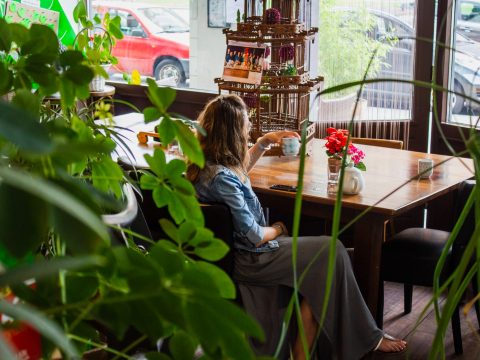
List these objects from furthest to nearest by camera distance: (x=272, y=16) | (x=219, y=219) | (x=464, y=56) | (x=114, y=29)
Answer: (x=464, y=56), (x=272, y=16), (x=219, y=219), (x=114, y=29)

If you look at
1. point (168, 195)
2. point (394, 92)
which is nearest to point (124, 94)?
point (394, 92)

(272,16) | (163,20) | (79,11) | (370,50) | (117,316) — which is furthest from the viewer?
(163,20)

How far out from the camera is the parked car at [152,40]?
593cm

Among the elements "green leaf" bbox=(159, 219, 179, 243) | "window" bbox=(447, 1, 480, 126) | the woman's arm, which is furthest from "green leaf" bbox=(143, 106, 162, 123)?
"window" bbox=(447, 1, 480, 126)

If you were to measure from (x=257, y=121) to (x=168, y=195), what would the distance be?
321cm

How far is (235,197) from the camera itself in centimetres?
335

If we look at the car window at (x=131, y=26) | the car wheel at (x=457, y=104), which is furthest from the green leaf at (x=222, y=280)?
the car window at (x=131, y=26)

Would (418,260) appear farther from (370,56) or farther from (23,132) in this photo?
(23,132)

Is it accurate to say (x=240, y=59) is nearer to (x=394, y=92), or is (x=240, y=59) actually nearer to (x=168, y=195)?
(x=394, y=92)

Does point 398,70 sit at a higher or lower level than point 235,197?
higher

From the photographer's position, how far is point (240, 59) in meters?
4.16

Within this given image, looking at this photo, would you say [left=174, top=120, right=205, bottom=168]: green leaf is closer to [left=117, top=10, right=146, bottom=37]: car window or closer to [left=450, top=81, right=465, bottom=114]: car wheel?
[left=450, top=81, right=465, bottom=114]: car wheel

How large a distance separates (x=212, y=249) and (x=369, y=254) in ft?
9.04

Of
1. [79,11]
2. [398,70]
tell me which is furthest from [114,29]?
[398,70]
